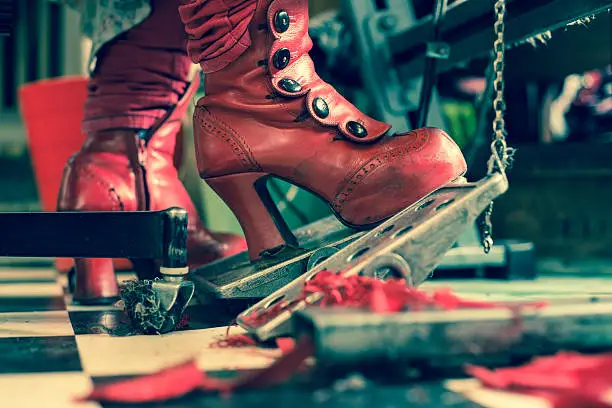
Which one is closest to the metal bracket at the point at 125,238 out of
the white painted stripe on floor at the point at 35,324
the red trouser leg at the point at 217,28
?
the white painted stripe on floor at the point at 35,324

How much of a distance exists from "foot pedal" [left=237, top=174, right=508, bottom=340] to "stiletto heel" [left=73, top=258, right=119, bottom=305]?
481mm

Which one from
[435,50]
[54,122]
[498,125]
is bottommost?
[54,122]

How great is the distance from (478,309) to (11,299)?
1.02 metres

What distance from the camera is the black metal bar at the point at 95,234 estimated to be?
1.03 meters

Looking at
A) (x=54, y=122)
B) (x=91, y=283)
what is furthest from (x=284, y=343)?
(x=54, y=122)

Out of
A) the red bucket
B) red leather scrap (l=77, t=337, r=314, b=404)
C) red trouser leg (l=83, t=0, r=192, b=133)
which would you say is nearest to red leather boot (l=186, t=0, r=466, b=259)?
red trouser leg (l=83, t=0, r=192, b=133)

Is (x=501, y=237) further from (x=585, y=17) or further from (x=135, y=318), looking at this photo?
(x=135, y=318)

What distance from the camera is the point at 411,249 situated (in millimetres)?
951

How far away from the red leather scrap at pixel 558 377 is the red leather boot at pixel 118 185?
76 cm

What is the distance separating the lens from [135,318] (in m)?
1.06

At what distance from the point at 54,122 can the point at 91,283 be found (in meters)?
0.92

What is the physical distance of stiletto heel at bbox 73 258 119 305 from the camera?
4.43ft

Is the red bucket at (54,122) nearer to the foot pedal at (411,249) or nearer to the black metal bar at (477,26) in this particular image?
the black metal bar at (477,26)

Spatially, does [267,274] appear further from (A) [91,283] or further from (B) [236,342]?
(A) [91,283]
